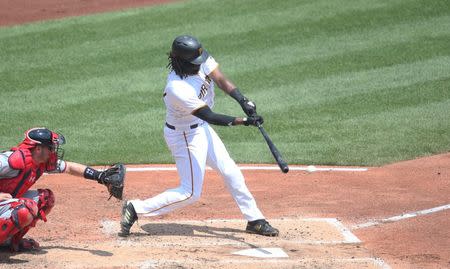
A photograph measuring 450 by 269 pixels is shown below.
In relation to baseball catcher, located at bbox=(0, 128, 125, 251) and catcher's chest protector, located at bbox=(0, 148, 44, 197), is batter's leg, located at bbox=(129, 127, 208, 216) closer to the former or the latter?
baseball catcher, located at bbox=(0, 128, 125, 251)

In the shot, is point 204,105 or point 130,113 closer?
point 204,105

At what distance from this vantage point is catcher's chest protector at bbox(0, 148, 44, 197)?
254 inches

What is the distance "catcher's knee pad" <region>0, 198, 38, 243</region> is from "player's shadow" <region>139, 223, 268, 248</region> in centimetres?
129

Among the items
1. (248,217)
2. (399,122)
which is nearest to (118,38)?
(399,122)

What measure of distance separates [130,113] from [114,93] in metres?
0.87

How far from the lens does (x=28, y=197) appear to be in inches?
267

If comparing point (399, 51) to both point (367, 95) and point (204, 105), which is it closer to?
point (367, 95)

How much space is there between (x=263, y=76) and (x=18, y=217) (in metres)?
7.26

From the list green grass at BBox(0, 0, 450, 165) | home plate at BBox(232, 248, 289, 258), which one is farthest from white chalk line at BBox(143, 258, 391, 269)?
green grass at BBox(0, 0, 450, 165)

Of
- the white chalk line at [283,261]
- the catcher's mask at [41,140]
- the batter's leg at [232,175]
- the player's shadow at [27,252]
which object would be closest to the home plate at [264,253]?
the white chalk line at [283,261]

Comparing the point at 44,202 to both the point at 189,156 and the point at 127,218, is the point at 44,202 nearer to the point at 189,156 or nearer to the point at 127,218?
the point at 127,218

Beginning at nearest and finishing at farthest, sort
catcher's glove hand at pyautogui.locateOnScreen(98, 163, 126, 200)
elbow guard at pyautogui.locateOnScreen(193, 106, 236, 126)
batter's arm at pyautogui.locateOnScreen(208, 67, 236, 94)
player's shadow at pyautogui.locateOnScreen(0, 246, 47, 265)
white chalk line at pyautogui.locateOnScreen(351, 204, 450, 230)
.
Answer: player's shadow at pyautogui.locateOnScreen(0, 246, 47, 265) → catcher's glove hand at pyautogui.locateOnScreen(98, 163, 126, 200) → elbow guard at pyautogui.locateOnScreen(193, 106, 236, 126) → batter's arm at pyautogui.locateOnScreen(208, 67, 236, 94) → white chalk line at pyautogui.locateOnScreen(351, 204, 450, 230)

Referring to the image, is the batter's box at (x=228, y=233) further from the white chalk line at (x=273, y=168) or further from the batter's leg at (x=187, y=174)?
the white chalk line at (x=273, y=168)

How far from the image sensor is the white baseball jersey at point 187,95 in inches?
280
